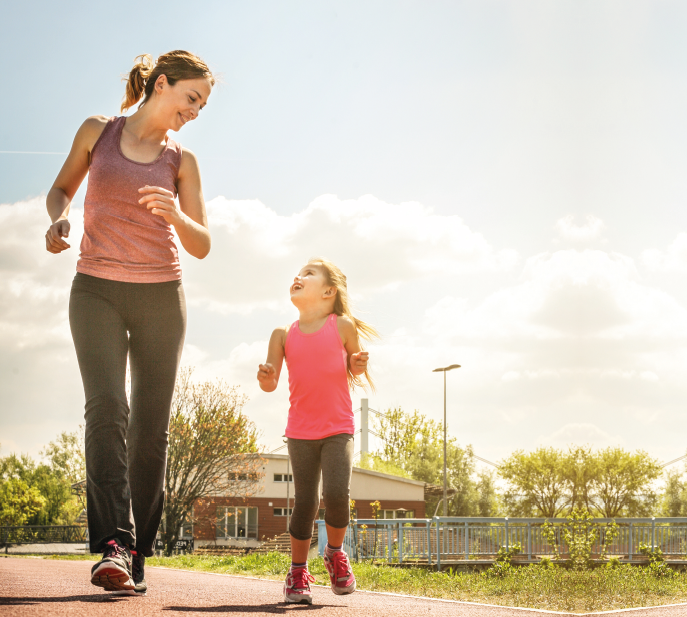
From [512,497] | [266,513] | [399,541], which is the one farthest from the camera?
[512,497]

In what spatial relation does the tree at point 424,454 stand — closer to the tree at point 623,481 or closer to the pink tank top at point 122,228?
the tree at point 623,481

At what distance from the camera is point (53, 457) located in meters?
67.1

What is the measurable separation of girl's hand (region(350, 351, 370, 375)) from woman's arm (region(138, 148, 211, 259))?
3.58 feet

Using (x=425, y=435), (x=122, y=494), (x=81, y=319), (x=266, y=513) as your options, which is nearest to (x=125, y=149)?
(x=81, y=319)

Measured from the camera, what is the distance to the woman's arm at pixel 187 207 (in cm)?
298

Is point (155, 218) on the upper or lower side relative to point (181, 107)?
lower

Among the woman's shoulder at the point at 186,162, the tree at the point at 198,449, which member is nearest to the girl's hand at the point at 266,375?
the woman's shoulder at the point at 186,162

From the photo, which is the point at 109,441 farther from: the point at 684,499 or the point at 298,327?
the point at 684,499

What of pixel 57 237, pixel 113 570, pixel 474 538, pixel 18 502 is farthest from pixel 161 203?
pixel 18 502

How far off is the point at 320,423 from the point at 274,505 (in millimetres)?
45722

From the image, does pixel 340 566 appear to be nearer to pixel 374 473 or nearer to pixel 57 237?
pixel 57 237

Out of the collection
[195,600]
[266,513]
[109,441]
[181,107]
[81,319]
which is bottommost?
[266,513]

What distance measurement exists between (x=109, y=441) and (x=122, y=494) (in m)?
0.21

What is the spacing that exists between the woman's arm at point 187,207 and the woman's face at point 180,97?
0.18m
